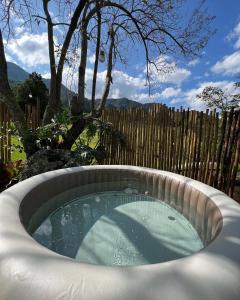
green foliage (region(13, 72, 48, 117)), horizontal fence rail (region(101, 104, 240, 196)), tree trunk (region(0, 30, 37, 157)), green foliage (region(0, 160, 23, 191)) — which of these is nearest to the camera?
horizontal fence rail (region(101, 104, 240, 196))

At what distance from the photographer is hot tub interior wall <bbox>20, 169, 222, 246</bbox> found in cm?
285

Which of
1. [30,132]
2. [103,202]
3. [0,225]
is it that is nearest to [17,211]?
[0,225]

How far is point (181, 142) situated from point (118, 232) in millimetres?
2515

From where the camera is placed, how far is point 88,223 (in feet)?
11.3

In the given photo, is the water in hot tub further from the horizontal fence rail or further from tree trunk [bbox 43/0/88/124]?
tree trunk [bbox 43/0/88/124]

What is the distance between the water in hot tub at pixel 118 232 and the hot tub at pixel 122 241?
0.5 inches

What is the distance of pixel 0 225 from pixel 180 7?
8.31 m

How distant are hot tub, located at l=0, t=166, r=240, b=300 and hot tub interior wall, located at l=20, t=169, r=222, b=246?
12 mm

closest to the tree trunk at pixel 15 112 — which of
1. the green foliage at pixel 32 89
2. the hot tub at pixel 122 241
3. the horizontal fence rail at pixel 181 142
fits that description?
the horizontal fence rail at pixel 181 142

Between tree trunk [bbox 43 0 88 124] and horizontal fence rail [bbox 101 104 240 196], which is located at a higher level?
tree trunk [bbox 43 0 88 124]

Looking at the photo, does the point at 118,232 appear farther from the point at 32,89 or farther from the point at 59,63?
the point at 32,89

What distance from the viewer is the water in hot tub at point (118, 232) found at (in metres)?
2.67

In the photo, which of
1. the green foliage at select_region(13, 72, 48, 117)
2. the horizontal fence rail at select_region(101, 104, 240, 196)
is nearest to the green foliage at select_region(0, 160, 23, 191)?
the horizontal fence rail at select_region(101, 104, 240, 196)

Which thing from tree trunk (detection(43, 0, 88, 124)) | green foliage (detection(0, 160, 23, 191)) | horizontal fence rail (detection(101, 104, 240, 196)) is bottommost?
green foliage (detection(0, 160, 23, 191))
